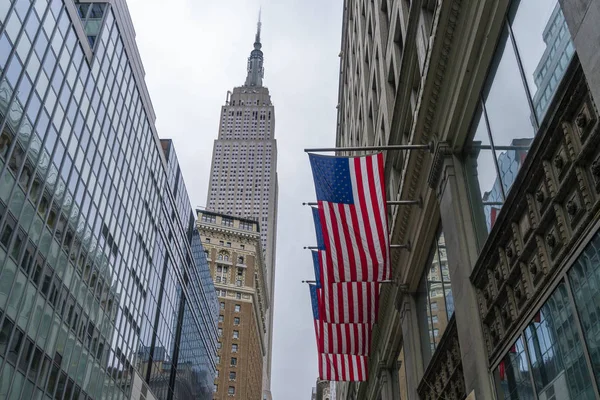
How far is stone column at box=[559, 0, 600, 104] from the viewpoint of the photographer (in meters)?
7.32

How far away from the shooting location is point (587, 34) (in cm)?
756

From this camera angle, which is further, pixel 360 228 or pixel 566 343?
pixel 360 228

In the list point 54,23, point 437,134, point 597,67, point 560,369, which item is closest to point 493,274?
point 560,369

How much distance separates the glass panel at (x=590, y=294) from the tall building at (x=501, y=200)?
27 millimetres

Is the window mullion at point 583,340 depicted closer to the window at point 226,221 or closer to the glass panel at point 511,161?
the glass panel at point 511,161

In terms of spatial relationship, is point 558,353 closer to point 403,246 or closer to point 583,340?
point 583,340

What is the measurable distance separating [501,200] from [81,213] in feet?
91.2

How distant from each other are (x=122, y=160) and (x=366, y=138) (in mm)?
19151

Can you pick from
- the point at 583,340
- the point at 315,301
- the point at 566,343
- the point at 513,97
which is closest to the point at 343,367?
the point at 315,301

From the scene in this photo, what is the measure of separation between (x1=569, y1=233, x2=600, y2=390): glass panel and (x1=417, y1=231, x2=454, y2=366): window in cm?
740

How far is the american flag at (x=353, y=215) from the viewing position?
50.0 feet

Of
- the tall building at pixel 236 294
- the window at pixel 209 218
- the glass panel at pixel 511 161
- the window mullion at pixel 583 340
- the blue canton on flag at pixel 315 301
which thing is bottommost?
the window mullion at pixel 583 340

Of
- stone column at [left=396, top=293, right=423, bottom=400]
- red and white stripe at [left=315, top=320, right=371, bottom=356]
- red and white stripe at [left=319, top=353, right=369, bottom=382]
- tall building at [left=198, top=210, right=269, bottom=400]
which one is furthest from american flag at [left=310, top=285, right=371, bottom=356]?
tall building at [left=198, top=210, right=269, bottom=400]

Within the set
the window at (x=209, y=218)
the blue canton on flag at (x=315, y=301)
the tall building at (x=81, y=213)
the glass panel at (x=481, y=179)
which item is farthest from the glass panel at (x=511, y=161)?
the window at (x=209, y=218)
